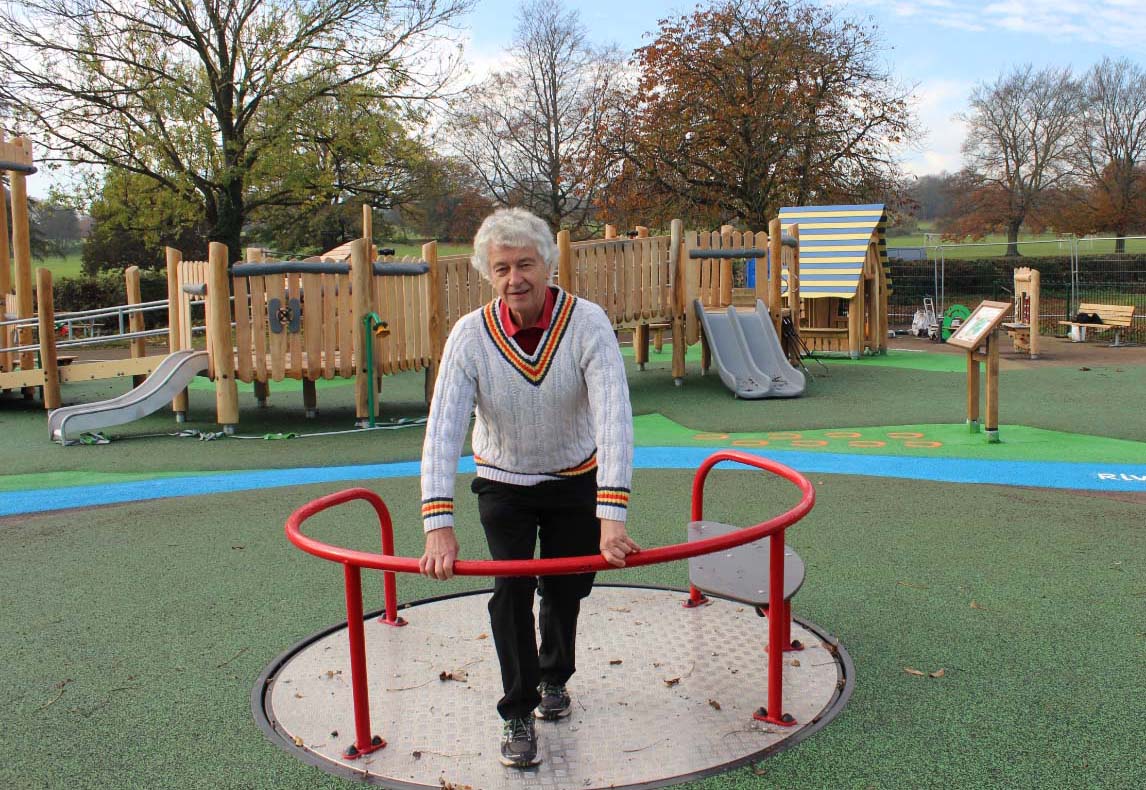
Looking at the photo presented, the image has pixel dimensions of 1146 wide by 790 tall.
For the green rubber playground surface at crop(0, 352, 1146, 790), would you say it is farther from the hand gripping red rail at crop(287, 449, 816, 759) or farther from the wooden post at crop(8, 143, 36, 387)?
the wooden post at crop(8, 143, 36, 387)

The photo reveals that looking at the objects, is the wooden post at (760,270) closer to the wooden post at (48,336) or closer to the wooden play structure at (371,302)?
the wooden play structure at (371,302)

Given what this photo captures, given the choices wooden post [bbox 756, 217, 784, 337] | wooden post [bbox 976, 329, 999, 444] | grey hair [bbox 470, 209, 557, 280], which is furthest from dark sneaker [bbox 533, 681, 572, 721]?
wooden post [bbox 756, 217, 784, 337]

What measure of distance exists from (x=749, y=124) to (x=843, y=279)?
1204 cm

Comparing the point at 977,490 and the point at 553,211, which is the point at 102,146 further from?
the point at 977,490

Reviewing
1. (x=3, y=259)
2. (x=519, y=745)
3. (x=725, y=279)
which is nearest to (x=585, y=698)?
(x=519, y=745)

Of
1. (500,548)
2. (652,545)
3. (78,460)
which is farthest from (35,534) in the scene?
(500,548)

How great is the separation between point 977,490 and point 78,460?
7.96m

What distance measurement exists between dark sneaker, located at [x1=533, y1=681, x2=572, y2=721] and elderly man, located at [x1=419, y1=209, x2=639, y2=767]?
0.28 m

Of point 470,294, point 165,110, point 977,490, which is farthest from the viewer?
point 165,110

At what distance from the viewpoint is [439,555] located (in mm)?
2891

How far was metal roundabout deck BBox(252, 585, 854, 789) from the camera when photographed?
3223 mm

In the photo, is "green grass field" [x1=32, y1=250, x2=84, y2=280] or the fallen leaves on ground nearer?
the fallen leaves on ground

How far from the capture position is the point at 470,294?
1233cm

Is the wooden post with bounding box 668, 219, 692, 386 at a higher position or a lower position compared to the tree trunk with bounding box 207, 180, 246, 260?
lower
